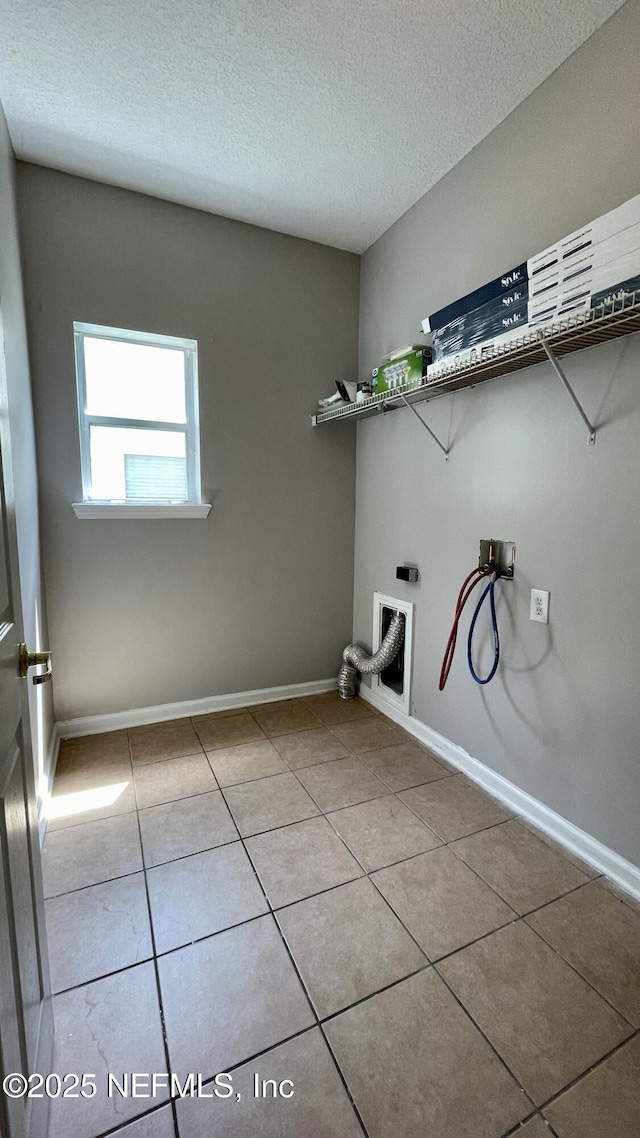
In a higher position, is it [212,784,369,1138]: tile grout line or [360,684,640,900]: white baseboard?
[360,684,640,900]: white baseboard

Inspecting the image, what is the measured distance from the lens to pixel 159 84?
1.70m

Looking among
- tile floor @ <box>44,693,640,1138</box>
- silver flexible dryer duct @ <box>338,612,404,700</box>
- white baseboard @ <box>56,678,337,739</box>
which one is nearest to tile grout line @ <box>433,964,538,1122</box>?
tile floor @ <box>44,693,640,1138</box>

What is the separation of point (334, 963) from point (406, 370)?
2220 millimetres

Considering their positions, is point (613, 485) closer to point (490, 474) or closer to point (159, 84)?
point (490, 474)

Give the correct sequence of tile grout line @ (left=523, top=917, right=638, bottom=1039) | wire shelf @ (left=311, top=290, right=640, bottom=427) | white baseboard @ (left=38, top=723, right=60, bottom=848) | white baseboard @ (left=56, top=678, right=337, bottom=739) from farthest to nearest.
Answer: white baseboard @ (left=56, top=678, right=337, bottom=739) < white baseboard @ (left=38, top=723, right=60, bottom=848) < wire shelf @ (left=311, top=290, right=640, bottom=427) < tile grout line @ (left=523, top=917, right=638, bottom=1039)

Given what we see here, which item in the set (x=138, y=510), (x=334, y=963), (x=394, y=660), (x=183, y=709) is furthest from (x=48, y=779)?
(x=394, y=660)

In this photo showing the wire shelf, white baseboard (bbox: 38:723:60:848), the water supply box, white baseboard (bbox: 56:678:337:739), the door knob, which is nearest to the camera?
the door knob

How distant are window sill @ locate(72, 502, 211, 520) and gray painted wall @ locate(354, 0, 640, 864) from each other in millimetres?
1189

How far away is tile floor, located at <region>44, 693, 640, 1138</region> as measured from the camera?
97 cm

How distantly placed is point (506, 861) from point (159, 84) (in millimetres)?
3090

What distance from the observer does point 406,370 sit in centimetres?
214

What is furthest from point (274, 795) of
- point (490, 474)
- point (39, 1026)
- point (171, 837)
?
point (490, 474)

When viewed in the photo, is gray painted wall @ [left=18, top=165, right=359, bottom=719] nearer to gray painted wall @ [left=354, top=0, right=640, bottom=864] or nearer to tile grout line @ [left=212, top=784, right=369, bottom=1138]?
gray painted wall @ [left=354, top=0, right=640, bottom=864]

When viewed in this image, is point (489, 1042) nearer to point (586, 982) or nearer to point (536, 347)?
point (586, 982)
